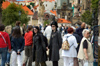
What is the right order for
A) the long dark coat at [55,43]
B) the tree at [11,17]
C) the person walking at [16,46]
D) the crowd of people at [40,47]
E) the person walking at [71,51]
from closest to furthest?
1. the crowd of people at [40,47]
2. the person walking at [71,51]
3. the person walking at [16,46]
4. the long dark coat at [55,43]
5. the tree at [11,17]

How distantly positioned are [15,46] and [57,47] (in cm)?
176

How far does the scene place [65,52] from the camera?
930 centimetres

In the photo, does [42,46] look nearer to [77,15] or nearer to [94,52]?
[94,52]

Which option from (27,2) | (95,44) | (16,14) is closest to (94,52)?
(95,44)

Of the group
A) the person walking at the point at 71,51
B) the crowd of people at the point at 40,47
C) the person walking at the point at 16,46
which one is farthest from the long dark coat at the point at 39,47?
the person walking at the point at 71,51

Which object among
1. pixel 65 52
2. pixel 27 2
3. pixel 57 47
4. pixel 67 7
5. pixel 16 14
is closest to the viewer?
pixel 65 52

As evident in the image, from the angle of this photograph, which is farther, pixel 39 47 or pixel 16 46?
pixel 39 47

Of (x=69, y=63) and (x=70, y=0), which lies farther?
(x=70, y=0)

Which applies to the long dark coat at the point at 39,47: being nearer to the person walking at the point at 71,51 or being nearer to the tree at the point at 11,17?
the person walking at the point at 71,51

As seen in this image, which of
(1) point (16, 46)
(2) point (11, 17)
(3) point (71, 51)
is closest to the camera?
(3) point (71, 51)

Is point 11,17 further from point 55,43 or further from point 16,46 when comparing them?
point 16,46

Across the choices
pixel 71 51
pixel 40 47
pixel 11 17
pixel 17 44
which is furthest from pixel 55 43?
pixel 11 17

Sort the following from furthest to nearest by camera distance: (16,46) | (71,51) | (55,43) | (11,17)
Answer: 1. (11,17)
2. (55,43)
3. (16,46)
4. (71,51)

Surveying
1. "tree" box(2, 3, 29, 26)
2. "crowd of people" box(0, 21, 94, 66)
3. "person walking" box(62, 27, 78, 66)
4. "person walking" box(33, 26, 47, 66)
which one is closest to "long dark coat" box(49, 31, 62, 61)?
"crowd of people" box(0, 21, 94, 66)
